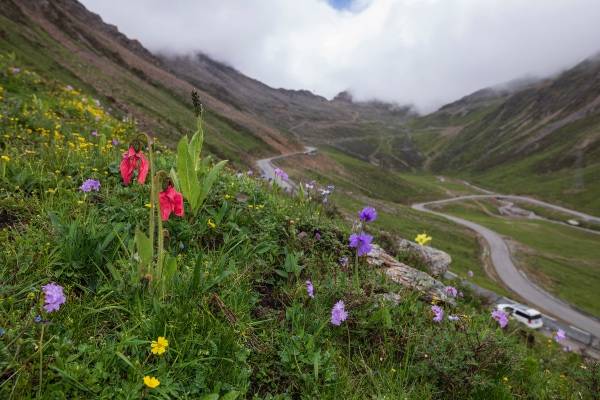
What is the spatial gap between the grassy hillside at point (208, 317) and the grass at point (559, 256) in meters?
61.0

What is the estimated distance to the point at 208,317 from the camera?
10.3 ft

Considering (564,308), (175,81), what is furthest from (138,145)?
(175,81)

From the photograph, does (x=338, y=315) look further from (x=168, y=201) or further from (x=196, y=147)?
(x=196, y=147)

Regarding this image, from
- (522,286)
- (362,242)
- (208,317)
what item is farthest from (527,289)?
(208,317)

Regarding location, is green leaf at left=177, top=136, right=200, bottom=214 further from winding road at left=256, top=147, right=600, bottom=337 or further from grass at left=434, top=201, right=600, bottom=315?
grass at left=434, top=201, right=600, bottom=315

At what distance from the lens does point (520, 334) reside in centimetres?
748

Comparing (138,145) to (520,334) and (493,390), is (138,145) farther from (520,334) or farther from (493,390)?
(520,334)

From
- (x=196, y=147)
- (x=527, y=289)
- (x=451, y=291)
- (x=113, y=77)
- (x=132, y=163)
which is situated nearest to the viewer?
(x=132, y=163)

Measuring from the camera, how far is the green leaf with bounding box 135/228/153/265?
10.2ft

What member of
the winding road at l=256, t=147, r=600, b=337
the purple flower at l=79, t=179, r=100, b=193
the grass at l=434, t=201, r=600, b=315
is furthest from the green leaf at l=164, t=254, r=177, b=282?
the grass at l=434, t=201, r=600, b=315

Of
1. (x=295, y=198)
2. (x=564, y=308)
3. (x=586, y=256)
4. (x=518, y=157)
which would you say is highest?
(x=518, y=157)

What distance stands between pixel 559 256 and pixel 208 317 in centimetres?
8979

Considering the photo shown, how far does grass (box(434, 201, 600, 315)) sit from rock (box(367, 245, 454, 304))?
59.2m

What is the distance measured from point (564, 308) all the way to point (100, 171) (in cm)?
6208
